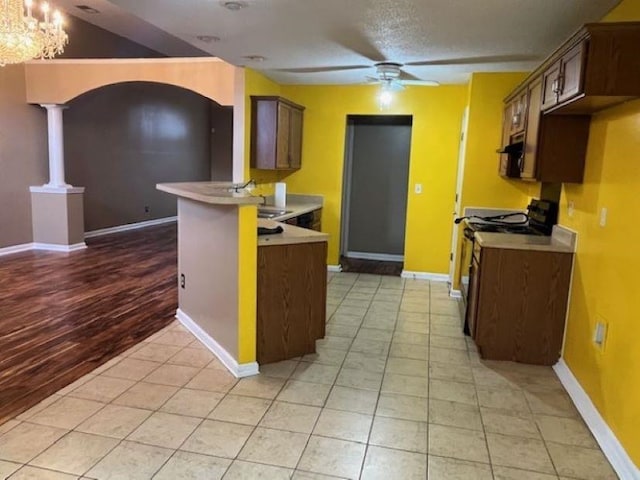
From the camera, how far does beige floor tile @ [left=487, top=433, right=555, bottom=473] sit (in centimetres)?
217

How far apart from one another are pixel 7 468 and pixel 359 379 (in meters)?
1.91

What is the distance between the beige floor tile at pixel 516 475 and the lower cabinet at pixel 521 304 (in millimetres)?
1319

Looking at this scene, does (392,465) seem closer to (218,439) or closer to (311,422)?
(311,422)

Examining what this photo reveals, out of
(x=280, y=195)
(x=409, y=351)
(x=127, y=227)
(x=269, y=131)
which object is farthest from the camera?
(x=127, y=227)

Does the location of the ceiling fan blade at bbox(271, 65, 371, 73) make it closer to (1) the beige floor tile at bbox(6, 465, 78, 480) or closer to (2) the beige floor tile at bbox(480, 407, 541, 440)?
(2) the beige floor tile at bbox(480, 407, 541, 440)

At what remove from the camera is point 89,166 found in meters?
7.54

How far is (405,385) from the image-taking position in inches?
117

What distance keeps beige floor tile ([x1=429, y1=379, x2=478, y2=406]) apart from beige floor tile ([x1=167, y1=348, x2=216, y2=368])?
1526 millimetres

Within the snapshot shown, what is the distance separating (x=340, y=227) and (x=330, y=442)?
12.9 feet

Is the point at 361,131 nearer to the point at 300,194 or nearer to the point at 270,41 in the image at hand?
the point at 300,194

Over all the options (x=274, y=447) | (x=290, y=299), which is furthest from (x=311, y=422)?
(x=290, y=299)

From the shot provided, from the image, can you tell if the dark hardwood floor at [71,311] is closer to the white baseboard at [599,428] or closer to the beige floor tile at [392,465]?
the beige floor tile at [392,465]

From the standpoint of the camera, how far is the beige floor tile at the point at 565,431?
2.38 meters

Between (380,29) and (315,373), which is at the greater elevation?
(380,29)
